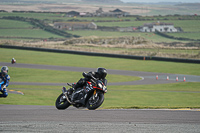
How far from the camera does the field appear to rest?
23.6 meters

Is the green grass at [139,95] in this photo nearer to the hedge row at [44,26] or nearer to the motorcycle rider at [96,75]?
the motorcycle rider at [96,75]

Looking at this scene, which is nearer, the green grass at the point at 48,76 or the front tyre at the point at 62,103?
the front tyre at the point at 62,103

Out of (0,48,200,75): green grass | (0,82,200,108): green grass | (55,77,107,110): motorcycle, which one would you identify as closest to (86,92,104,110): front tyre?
(55,77,107,110): motorcycle

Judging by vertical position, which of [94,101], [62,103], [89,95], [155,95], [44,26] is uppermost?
[89,95]

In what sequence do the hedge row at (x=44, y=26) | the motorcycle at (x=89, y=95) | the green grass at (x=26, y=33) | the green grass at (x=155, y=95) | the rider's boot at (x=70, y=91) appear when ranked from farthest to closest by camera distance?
the hedge row at (x=44, y=26) → the green grass at (x=26, y=33) → the green grass at (x=155, y=95) → the rider's boot at (x=70, y=91) → the motorcycle at (x=89, y=95)

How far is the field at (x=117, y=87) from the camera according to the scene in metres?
23.6

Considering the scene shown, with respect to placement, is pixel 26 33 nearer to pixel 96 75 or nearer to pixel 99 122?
pixel 96 75

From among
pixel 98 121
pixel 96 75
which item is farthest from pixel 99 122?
pixel 96 75

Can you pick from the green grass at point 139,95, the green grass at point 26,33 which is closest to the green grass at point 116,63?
the green grass at point 139,95

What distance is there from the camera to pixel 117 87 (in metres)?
34.4

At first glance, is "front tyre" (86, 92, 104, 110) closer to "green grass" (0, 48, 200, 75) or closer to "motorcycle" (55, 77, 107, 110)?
"motorcycle" (55, 77, 107, 110)

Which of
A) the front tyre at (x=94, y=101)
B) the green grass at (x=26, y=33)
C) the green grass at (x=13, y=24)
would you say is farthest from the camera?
the green grass at (x=13, y=24)

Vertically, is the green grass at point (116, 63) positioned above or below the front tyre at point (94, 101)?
below

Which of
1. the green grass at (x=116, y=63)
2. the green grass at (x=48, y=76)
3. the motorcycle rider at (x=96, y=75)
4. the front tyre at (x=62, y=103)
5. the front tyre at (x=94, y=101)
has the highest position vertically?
the motorcycle rider at (x=96, y=75)
